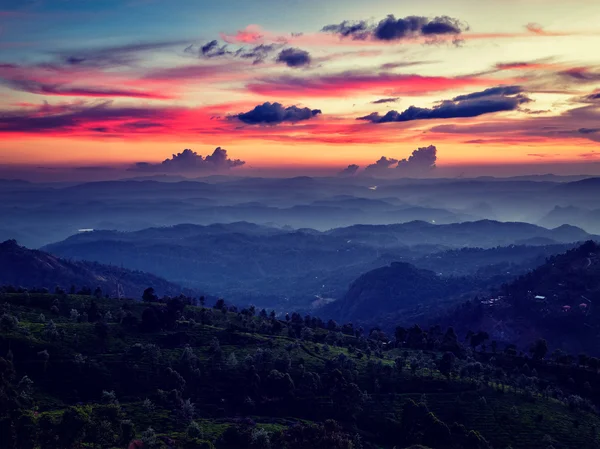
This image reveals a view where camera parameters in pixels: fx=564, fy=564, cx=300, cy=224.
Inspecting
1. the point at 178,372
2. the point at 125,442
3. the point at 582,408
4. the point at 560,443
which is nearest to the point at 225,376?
the point at 178,372

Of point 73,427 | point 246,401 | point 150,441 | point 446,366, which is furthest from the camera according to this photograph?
point 446,366

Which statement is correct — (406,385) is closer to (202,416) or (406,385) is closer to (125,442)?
(202,416)

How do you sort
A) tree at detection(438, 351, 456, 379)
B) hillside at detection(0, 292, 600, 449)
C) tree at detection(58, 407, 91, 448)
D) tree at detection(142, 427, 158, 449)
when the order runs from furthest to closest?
tree at detection(438, 351, 456, 379) → hillside at detection(0, 292, 600, 449) → tree at detection(142, 427, 158, 449) → tree at detection(58, 407, 91, 448)

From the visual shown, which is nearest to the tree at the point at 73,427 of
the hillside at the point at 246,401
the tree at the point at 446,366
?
the hillside at the point at 246,401

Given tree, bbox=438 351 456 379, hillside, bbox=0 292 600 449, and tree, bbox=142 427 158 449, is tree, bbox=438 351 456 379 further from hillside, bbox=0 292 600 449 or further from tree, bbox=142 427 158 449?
tree, bbox=142 427 158 449

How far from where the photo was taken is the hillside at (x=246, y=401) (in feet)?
400

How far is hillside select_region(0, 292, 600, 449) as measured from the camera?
122 metres

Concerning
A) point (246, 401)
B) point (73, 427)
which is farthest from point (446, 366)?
point (73, 427)

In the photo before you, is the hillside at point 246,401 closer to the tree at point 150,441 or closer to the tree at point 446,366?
the tree at point 150,441

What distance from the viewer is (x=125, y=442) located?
393 ft

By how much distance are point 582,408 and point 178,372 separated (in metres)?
128

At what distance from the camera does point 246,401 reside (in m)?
164

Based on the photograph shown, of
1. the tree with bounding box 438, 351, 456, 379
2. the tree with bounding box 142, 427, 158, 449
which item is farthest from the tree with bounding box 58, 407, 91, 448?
the tree with bounding box 438, 351, 456, 379

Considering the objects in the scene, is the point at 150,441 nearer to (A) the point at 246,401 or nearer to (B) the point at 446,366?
(A) the point at 246,401
